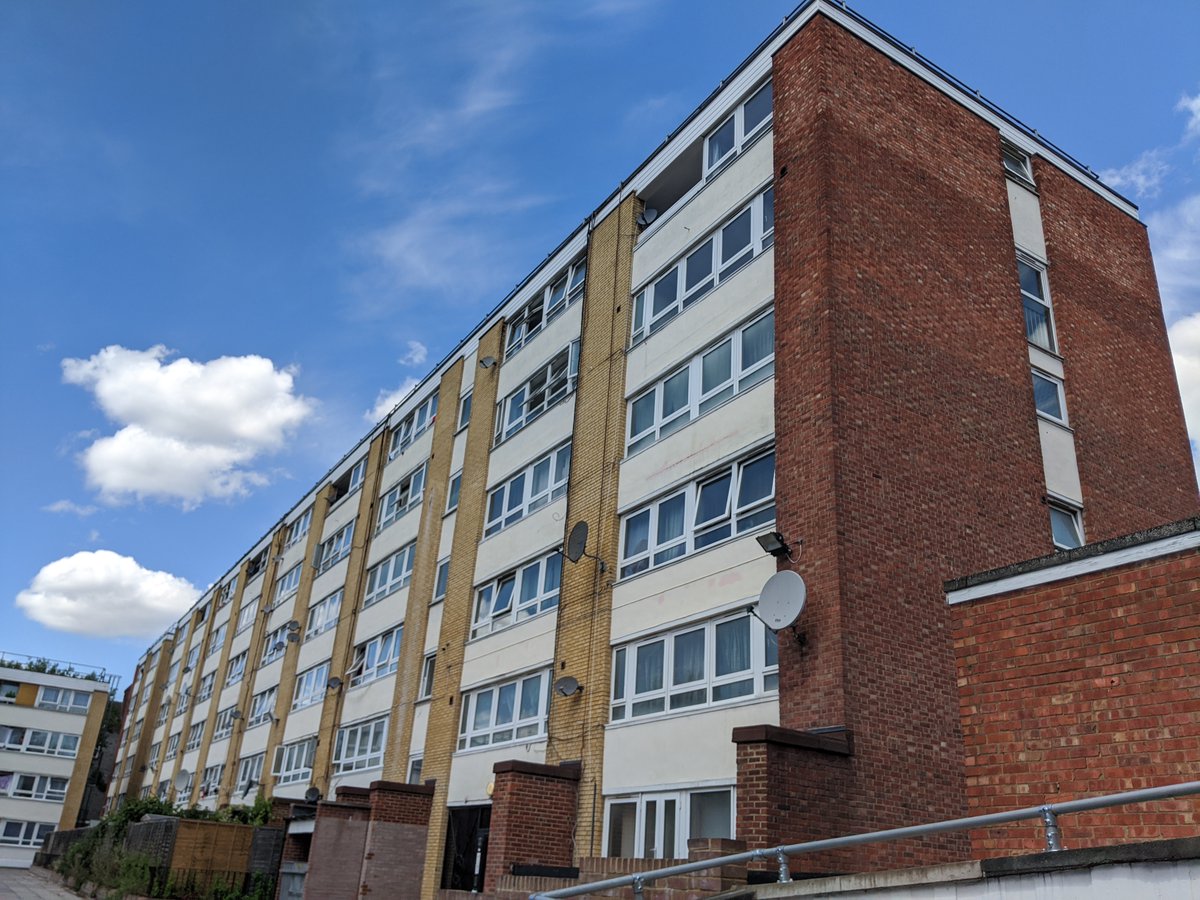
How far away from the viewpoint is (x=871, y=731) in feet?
38.5

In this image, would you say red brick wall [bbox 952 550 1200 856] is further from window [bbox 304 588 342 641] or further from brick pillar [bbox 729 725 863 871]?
window [bbox 304 588 342 641]

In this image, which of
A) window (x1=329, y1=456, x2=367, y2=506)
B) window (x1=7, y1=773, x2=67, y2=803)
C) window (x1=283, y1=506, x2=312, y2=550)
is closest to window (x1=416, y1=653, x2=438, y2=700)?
window (x1=329, y1=456, x2=367, y2=506)

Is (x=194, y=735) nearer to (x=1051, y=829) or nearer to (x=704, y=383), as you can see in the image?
(x=704, y=383)

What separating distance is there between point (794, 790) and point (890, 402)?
18.9ft

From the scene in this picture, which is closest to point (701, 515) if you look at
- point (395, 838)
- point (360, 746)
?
point (395, 838)

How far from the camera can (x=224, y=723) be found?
3959 centimetres

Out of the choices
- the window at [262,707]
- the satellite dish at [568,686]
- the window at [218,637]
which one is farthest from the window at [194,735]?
the satellite dish at [568,686]

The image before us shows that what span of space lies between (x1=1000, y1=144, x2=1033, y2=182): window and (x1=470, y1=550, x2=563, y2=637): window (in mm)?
10963

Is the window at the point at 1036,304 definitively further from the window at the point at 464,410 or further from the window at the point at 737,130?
the window at the point at 464,410

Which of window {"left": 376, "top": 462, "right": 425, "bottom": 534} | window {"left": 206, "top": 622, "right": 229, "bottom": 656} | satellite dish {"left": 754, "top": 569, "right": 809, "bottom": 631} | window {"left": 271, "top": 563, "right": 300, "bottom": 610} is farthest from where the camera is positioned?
window {"left": 206, "top": 622, "right": 229, "bottom": 656}

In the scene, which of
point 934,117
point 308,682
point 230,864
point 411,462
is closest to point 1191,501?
point 934,117

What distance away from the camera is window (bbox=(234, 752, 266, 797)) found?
108 feet

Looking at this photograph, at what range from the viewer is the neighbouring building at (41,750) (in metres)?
50.8

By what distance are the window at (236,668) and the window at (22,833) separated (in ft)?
57.9
